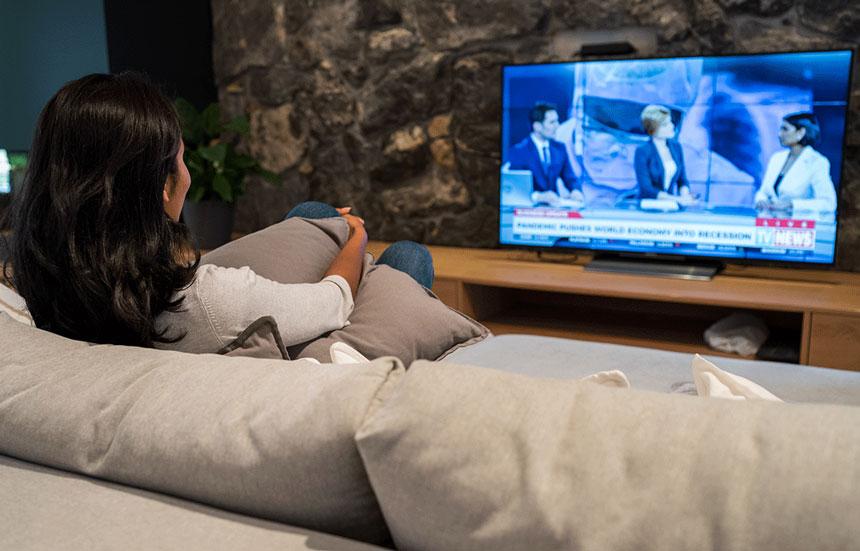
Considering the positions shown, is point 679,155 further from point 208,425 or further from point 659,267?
point 208,425

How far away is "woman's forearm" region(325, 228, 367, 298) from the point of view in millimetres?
1725

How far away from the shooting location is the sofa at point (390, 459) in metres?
0.59

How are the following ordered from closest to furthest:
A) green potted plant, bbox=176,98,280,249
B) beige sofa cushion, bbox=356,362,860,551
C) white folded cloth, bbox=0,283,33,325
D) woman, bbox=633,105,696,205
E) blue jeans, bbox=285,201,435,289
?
beige sofa cushion, bbox=356,362,860,551
white folded cloth, bbox=0,283,33,325
blue jeans, bbox=285,201,435,289
woman, bbox=633,105,696,205
green potted plant, bbox=176,98,280,249

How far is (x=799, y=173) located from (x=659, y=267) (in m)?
0.56

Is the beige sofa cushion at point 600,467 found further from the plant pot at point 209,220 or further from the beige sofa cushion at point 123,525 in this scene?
the plant pot at point 209,220

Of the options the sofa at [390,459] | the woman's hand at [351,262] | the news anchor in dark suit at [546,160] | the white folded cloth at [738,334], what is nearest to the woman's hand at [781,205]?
the white folded cloth at [738,334]

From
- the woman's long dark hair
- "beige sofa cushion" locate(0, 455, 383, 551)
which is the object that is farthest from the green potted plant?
"beige sofa cushion" locate(0, 455, 383, 551)

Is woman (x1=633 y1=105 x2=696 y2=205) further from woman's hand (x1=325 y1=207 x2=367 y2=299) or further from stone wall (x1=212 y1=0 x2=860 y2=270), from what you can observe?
woman's hand (x1=325 y1=207 x2=367 y2=299)

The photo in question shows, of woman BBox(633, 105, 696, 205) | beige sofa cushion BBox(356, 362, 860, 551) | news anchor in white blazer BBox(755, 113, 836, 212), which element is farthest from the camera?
woman BBox(633, 105, 696, 205)

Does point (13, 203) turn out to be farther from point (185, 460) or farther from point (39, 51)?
point (39, 51)

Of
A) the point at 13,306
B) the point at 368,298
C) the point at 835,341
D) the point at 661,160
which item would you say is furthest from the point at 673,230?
the point at 13,306

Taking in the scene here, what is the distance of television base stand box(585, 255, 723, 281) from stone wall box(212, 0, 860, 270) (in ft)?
1.68

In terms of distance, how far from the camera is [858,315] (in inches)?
93.6

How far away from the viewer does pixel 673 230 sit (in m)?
2.88
